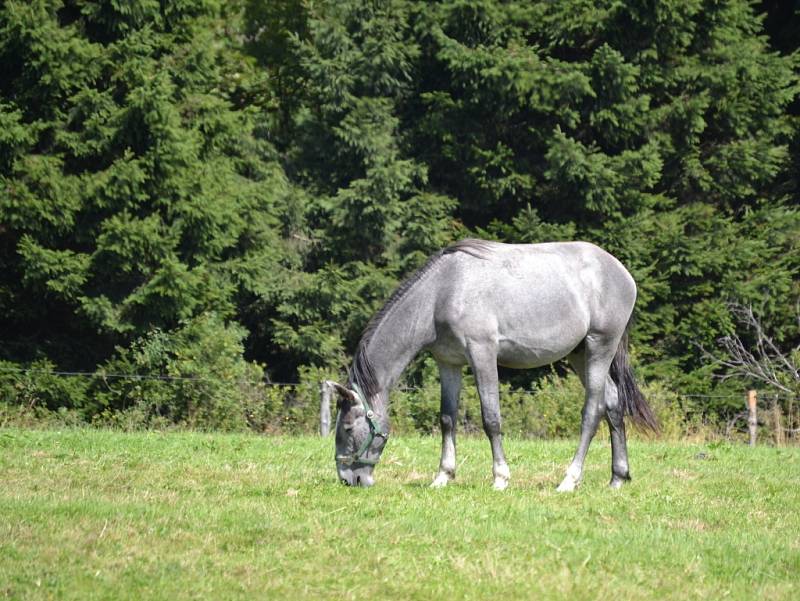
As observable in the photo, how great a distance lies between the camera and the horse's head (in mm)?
8938

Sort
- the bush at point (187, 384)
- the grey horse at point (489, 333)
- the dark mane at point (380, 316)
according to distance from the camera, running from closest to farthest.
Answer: the grey horse at point (489, 333) < the dark mane at point (380, 316) < the bush at point (187, 384)

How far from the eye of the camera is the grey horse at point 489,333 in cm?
897

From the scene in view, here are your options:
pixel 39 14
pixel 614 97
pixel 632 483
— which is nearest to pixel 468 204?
pixel 614 97

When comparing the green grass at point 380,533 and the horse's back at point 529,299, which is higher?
the horse's back at point 529,299

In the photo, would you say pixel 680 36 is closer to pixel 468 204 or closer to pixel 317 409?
pixel 468 204

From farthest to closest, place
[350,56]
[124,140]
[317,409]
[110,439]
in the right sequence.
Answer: [350,56] < [124,140] < [317,409] < [110,439]

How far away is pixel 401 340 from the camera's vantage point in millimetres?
9172

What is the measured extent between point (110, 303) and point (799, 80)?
15695mm

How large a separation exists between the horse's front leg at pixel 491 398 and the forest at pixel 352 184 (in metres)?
8.42

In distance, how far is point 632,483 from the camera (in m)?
9.54

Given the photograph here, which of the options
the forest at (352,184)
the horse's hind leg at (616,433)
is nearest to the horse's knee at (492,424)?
the horse's hind leg at (616,433)

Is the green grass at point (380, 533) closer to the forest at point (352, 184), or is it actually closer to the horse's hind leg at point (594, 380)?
the horse's hind leg at point (594, 380)

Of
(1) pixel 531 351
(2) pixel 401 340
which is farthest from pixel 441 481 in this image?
(1) pixel 531 351

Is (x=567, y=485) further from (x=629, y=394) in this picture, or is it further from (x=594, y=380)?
(x=629, y=394)
